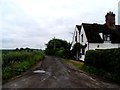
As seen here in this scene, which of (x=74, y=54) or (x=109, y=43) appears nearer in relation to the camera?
(x=109, y=43)

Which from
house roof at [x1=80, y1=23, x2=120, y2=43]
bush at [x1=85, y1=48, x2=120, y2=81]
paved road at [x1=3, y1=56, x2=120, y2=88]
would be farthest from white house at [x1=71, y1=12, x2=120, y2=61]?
paved road at [x1=3, y1=56, x2=120, y2=88]

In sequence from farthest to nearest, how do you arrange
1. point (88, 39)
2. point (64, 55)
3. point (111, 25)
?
point (64, 55) → point (111, 25) → point (88, 39)

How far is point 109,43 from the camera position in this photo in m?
48.2

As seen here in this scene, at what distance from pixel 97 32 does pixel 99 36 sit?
4.01ft

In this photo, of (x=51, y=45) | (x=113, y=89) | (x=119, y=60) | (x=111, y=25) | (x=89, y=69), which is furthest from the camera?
(x=51, y=45)

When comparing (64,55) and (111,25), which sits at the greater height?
(111,25)

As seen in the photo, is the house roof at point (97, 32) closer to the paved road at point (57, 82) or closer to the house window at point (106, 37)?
the house window at point (106, 37)

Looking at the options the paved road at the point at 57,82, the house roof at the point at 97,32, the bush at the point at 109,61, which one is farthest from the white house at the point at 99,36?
the paved road at the point at 57,82

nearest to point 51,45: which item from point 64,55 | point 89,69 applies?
point 64,55

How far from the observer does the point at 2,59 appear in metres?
23.2

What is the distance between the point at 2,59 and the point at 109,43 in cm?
2877

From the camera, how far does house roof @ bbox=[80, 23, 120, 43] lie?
155 ft

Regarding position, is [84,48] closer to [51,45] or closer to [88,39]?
[88,39]

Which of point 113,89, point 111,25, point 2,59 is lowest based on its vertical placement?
point 113,89
